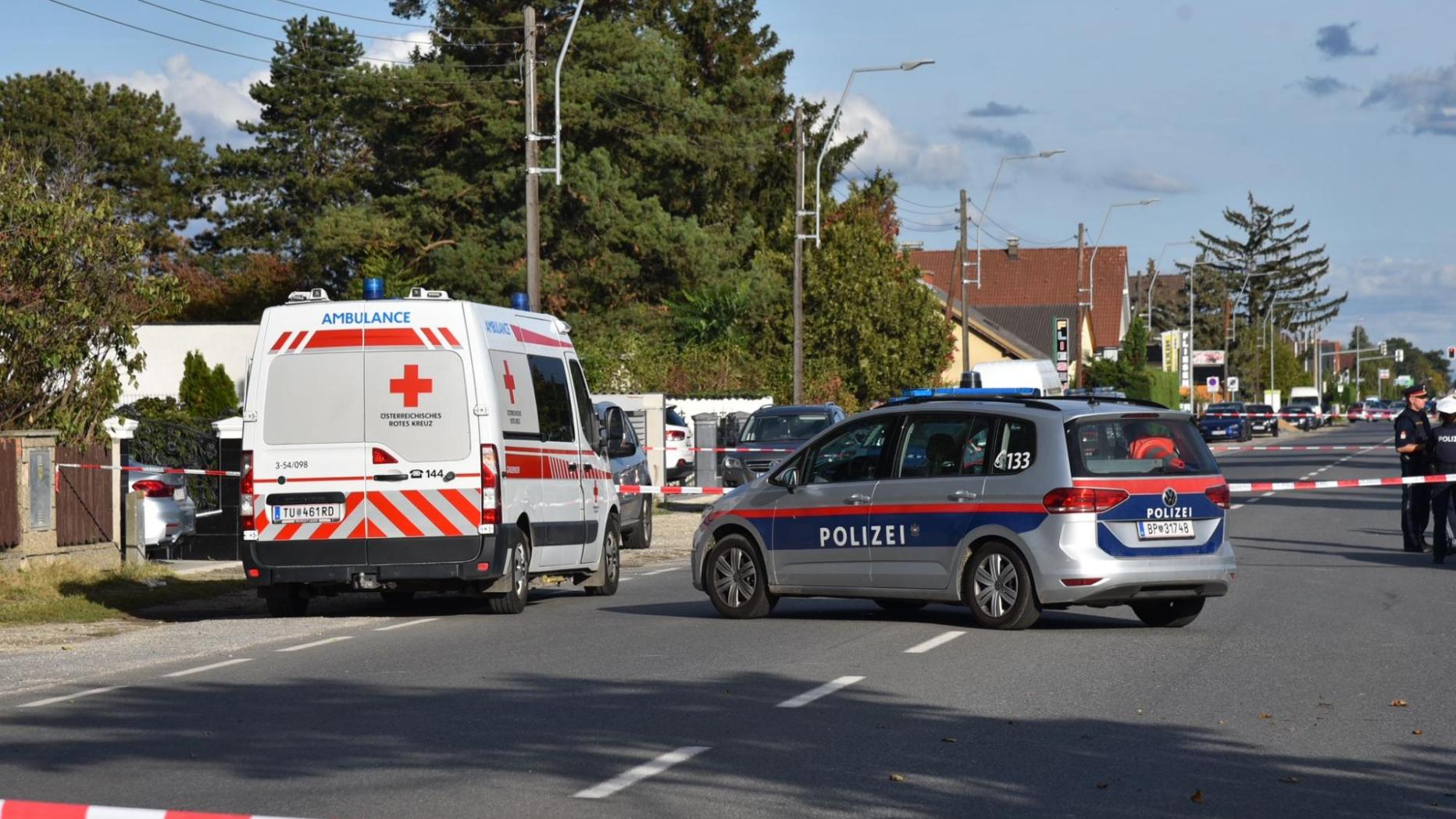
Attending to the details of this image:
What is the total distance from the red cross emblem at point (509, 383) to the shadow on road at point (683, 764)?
4.62 meters

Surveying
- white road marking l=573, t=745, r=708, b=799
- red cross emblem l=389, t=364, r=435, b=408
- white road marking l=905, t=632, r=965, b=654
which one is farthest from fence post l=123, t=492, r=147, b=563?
white road marking l=573, t=745, r=708, b=799

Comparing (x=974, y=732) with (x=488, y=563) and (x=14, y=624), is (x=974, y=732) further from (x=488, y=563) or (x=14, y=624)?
(x=14, y=624)

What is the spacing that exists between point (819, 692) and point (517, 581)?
5410mm

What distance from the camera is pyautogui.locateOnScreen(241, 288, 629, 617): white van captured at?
1472 cm

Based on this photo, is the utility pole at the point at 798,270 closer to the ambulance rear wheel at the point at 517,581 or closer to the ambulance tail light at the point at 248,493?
the ambulance rear wheel at the point at 517,581

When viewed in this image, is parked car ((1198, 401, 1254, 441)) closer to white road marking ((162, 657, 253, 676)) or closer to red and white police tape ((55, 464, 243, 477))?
red and white police tape ((55, 464, 243, 477))

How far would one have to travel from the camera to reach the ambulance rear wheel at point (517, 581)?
50.5 feet

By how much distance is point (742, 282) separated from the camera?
179 ft

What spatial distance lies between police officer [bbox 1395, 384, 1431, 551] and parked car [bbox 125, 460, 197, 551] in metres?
13.4

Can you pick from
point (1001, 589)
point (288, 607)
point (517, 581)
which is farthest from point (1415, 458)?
point (288, 607)

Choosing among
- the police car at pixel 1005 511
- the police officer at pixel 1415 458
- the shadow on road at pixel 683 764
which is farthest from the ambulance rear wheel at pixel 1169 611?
the police officer at pixel 1415 458

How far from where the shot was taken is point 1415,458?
22.2m

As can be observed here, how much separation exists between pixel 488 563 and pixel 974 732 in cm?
641

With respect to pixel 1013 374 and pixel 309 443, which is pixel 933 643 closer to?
pixel 309 443
